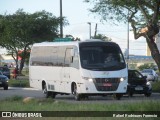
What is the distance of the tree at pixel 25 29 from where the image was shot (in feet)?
248

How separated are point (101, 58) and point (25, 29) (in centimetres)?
4636

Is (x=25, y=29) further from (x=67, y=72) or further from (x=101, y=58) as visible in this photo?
(x=101, y=58)

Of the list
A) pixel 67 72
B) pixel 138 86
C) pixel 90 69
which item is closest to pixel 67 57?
pixel 67 72

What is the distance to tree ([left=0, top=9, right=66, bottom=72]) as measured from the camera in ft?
248

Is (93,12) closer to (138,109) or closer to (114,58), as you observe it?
(114,58)

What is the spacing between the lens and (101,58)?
30.0 meters

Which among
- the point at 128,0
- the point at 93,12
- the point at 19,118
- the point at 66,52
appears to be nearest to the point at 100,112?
the point at 19,118

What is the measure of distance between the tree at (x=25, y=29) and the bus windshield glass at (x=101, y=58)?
1765 inches

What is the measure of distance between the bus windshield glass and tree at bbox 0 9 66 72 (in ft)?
147

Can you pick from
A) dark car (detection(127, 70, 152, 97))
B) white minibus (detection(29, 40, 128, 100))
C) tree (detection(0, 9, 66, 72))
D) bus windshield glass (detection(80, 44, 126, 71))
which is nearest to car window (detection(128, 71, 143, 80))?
dark car (detection(127, 70, 152, 97))

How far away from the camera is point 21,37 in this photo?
7600 cm

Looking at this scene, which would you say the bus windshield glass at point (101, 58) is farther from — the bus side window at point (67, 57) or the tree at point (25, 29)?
the tree at point (25, 29)

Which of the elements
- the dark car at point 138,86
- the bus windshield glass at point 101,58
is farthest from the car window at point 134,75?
the bus windshield glass at point 101,58

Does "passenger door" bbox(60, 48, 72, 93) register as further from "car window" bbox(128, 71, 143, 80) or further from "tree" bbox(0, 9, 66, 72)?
"tree" bbox(0, 9, 66, 72)
